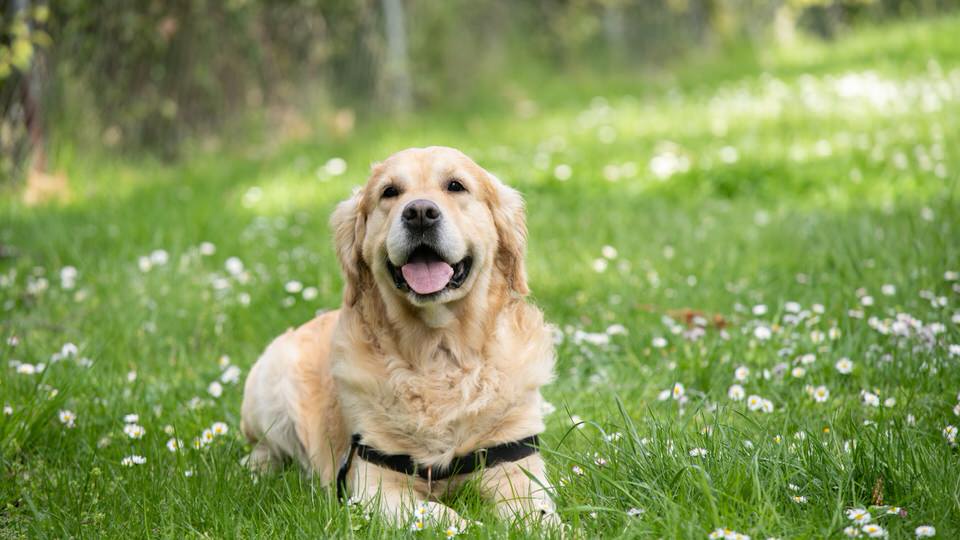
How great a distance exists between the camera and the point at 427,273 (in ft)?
9.91

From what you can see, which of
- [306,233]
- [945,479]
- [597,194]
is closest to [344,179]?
[306,233]

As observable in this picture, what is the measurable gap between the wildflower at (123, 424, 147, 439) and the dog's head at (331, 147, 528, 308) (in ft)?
2.97

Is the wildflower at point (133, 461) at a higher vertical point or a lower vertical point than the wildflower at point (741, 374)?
higher

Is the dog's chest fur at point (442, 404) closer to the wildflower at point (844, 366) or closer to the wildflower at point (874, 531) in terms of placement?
the wildflower at point (874, 531)

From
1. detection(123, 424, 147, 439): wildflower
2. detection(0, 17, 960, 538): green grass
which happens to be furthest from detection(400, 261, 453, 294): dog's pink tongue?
detection(123, 424, 147, 439): wildflower

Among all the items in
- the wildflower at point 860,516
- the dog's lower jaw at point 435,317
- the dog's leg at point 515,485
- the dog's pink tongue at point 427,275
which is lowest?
the wildflower at point 860,516

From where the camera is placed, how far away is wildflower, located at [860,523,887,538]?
2180 millimetres

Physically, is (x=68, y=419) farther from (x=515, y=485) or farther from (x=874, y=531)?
(x=874, y=531)

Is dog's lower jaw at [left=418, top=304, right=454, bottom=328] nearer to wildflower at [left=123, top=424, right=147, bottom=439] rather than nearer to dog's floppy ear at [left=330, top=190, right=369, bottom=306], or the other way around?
dog's floppy ear at [left=330, top=190, right=369, bottom=306]

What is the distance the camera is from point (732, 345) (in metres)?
3.88

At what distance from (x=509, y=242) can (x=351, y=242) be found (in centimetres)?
58

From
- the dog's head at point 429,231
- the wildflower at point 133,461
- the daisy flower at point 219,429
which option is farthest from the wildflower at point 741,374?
the wildflower at point 133,461

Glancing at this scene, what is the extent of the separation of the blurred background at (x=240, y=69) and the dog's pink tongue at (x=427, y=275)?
3.29 m

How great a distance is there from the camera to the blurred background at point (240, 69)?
7145 mm
